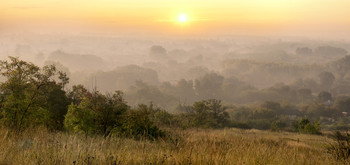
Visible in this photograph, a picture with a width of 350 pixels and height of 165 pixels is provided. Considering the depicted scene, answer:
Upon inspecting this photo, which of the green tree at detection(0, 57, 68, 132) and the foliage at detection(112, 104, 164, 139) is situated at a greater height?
the green tree at detection(0, 57, 68, 132)

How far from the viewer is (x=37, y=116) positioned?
43.7 feet

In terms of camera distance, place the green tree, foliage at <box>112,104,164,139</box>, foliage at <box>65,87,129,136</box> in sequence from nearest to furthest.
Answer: the green tree, foliage at <box>65,87,129,136</box>, foliage at <box>112,104,164,139</box>

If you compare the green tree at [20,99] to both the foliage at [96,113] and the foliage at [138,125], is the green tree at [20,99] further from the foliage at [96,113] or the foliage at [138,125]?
the foliage at [138,125]

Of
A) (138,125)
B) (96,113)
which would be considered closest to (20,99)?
(96,113)

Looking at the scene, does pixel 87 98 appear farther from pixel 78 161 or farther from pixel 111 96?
pixel 78 161

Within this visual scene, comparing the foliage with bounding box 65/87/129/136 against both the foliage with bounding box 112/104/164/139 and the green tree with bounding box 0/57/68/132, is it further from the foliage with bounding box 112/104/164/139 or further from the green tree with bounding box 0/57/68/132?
the green tree with bounding box 0/57/68/132

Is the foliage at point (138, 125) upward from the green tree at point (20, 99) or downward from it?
downward

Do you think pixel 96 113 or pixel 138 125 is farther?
pixel 138 125

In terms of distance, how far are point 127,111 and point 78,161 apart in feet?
39.6

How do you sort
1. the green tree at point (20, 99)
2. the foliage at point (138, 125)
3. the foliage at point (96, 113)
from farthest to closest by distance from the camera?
the foliage at point (138, 125)
the foliage at point (96, 113)
the green tree at point (20, 99)

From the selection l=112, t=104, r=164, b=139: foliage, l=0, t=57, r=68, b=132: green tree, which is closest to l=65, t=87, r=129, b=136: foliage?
l=112, t=104, r=164, b=139: foliage

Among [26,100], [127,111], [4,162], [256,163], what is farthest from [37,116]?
[256,163]

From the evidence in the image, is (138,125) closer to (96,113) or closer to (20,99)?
(96,113)

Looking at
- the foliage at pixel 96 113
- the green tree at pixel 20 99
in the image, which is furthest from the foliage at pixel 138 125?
the green tree at pixel 20 99
